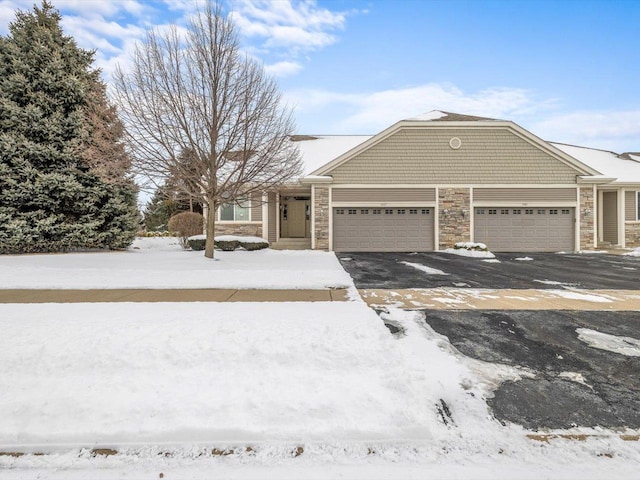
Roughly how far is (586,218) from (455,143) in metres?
6.96

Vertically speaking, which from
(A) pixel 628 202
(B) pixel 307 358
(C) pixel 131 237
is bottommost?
(B) pixel 307 358


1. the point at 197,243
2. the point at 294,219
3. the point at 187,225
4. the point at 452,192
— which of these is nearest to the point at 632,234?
the point at 452,192

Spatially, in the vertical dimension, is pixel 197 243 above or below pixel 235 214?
below

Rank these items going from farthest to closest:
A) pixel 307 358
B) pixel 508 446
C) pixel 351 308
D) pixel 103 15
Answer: pixel 103 15 < pixel 351 308 < pixel 307 358 < pixel 508 446

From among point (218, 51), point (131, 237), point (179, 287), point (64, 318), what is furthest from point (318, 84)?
point (64, 318)

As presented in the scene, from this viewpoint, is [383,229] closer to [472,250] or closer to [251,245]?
[472,250]

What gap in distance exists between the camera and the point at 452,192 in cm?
1489

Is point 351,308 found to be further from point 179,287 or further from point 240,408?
point 179,287

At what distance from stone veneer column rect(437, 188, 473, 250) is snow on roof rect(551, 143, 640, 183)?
26.4 ft

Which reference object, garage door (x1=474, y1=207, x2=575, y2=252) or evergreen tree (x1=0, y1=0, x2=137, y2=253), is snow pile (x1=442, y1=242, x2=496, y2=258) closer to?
garage door (x1=474, y1=207, x2=575, y2=252)

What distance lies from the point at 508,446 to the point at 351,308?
2.57 m

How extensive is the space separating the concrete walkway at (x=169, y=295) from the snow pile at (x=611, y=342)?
3.21 metres

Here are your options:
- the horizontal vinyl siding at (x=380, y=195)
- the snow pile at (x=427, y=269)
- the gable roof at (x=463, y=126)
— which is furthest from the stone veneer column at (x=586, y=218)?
the snow pile at (x=427, y=269)

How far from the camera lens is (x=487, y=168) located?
14.9 m
